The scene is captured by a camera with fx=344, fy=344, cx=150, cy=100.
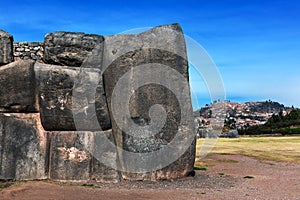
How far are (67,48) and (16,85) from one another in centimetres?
219

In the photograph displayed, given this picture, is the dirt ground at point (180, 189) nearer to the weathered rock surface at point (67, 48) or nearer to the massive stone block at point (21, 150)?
the massive stone block at point (21, 150)

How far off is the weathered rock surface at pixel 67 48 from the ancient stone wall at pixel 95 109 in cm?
4

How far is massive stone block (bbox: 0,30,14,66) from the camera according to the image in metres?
12.1

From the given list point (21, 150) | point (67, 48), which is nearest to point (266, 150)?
point (67, 48)

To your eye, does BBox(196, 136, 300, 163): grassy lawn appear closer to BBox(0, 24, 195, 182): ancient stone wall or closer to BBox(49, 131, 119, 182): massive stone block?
BBox(0, 24, 195, 182): ancient stone wall

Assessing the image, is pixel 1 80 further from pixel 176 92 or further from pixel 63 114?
pixel 176 92

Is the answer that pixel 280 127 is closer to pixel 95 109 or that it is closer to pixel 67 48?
pixel 95 109

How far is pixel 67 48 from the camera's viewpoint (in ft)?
40.5

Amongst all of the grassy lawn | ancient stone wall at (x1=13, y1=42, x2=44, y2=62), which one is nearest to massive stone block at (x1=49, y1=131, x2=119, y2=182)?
ancient stone wall at (x1=13, y1=42, x2=44, y2=62)

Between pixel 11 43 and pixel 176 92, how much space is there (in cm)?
614

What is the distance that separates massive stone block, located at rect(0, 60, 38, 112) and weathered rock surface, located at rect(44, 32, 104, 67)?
89cm

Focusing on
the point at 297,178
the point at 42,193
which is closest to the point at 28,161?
the point at 42,193

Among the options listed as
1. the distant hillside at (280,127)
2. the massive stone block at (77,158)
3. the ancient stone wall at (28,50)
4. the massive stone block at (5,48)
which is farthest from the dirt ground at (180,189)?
the distant hillside at (280,127)

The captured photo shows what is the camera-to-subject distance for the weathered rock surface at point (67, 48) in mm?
12328
